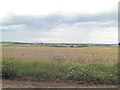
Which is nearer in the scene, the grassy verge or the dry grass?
the grassy verge

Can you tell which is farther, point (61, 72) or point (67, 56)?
point (67, 56)

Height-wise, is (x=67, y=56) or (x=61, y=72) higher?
(x=67, y=56)

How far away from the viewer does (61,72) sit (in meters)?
8.48

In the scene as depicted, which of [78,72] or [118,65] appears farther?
[118,65]

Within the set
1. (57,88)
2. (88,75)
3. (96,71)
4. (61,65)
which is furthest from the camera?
(61,65)

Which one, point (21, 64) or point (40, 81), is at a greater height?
point (21, 64)

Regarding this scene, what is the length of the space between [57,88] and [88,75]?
2356 mm

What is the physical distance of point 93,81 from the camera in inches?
300

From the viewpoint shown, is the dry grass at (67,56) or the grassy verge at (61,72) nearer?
the grassy verge at (61,72)

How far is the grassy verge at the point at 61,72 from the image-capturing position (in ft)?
25.7

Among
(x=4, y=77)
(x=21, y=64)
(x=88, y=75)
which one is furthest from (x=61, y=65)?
(x=4, y=77)

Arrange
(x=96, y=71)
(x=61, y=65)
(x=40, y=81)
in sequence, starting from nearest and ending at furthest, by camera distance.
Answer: (x=40, y=81), (x=96, y=71), (x=61, y=65)

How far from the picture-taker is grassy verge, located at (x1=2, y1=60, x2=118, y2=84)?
25.7ft

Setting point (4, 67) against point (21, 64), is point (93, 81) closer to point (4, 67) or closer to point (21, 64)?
point (21, 64)
